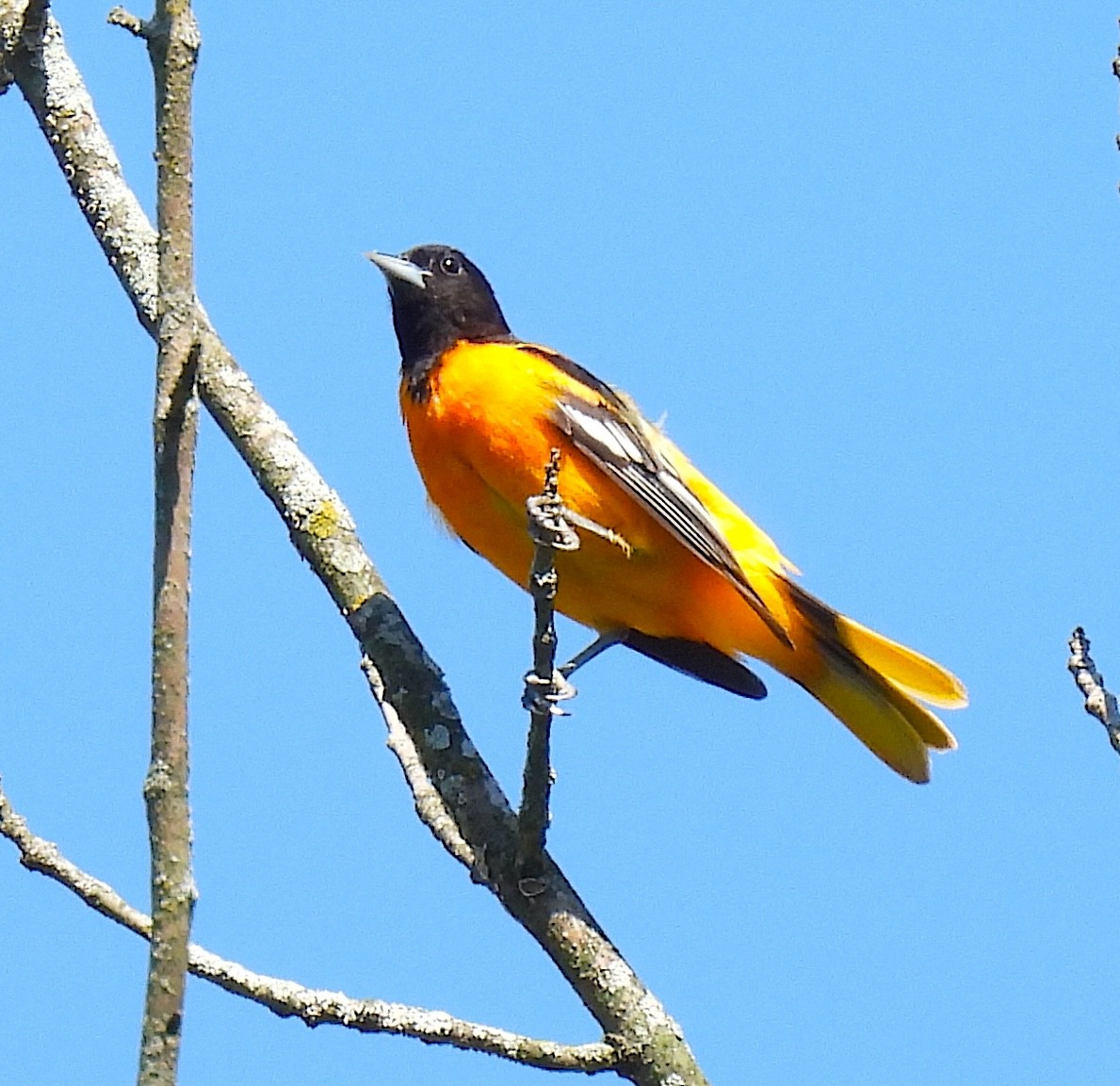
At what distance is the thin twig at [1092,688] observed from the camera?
8.59 ft

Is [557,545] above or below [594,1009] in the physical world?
above

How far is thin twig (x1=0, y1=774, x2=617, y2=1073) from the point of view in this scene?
3094 millimetres

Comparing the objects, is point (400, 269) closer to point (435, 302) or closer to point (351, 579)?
point (435, 302)

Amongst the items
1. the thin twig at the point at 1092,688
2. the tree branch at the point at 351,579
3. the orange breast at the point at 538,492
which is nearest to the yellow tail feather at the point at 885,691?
the orange breast at the point at 538,492

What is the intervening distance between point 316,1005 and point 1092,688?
5.01ft

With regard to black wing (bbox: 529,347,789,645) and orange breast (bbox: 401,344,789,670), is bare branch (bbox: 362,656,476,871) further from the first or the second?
black wing (bbox: 529,347,789,645)

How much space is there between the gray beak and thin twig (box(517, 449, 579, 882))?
247 centimetres

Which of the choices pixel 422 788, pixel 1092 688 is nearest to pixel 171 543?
pixel 1092 688

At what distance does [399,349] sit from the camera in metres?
5.77

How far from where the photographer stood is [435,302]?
576 centimetres

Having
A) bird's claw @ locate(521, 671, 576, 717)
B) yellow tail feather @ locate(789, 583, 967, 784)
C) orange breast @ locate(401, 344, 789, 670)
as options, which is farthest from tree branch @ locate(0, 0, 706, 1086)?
yellow tail feather @ locate(789, 583, 967, 784)

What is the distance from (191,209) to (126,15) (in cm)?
50

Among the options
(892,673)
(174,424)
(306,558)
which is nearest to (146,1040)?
(174,424)

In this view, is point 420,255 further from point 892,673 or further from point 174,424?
point 174,424
